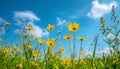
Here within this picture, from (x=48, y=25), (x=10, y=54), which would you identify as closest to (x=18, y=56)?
(x=10, y=54)

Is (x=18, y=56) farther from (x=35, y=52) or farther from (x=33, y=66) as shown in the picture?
(x=33, y=66)

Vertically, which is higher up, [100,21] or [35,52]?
[100,21]

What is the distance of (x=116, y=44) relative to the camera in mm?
2781

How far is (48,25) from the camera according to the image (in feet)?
12.7

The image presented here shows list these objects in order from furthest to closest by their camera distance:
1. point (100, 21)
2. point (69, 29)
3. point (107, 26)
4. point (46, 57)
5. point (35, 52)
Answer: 1. point (100, 21)
2. point (107, 26)
3. point (35, 52)
4. point (69, 29)
5. point (46, 57)

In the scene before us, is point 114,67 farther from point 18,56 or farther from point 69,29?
point 18,56

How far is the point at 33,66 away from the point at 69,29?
0.69 m

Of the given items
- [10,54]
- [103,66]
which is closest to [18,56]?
[10,54]

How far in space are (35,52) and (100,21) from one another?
4.37ft

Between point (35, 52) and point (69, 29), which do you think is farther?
point (35, 52)

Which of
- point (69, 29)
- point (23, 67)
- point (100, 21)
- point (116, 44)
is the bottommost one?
point (23, 67)

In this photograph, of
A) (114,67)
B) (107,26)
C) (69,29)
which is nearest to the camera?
(114,67)

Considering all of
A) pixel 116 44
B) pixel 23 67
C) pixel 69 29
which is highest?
pixel 69 29

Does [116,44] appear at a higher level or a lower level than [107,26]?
lower
